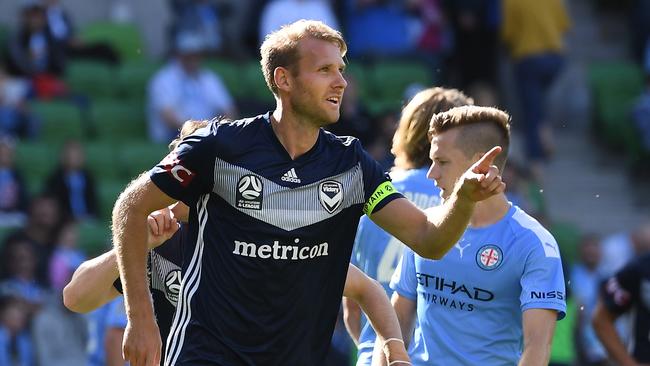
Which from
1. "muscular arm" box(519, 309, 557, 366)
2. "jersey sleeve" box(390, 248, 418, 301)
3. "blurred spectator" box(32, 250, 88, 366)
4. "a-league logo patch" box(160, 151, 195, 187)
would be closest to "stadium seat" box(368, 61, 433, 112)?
"blurred spectator" box(32, 250, 88, 366)

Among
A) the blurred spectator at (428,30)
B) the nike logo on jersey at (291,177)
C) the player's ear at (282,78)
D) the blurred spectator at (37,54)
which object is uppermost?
the blurred spectator at (428,30)

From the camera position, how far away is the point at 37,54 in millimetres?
15039

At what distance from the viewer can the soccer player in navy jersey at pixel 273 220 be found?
203 inches

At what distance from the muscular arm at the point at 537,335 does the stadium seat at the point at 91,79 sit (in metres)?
10.5

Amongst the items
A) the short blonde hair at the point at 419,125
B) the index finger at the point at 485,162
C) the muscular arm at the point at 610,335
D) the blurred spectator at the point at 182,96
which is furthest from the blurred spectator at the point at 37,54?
the index finger at the point at 485,162

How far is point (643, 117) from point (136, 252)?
1186 cm

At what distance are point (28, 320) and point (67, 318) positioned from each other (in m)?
0.35

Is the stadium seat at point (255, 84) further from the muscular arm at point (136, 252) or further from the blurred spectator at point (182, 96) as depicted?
the muscular arm at point (136, 252)

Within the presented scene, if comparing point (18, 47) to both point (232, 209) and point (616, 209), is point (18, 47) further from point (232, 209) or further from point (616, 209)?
point (232, 209)

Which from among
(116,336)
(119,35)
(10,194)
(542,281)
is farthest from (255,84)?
(542,281)

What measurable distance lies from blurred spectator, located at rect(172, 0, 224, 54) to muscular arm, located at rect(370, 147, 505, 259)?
34.2ft

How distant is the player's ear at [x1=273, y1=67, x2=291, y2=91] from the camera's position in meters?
5.37

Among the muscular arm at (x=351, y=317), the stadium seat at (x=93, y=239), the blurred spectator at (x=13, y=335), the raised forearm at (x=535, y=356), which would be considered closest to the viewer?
the raised forearm at (x=535, y=356)

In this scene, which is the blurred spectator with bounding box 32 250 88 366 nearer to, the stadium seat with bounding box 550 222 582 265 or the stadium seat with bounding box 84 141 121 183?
the stadium seat with bounding box 84 141 121 183
